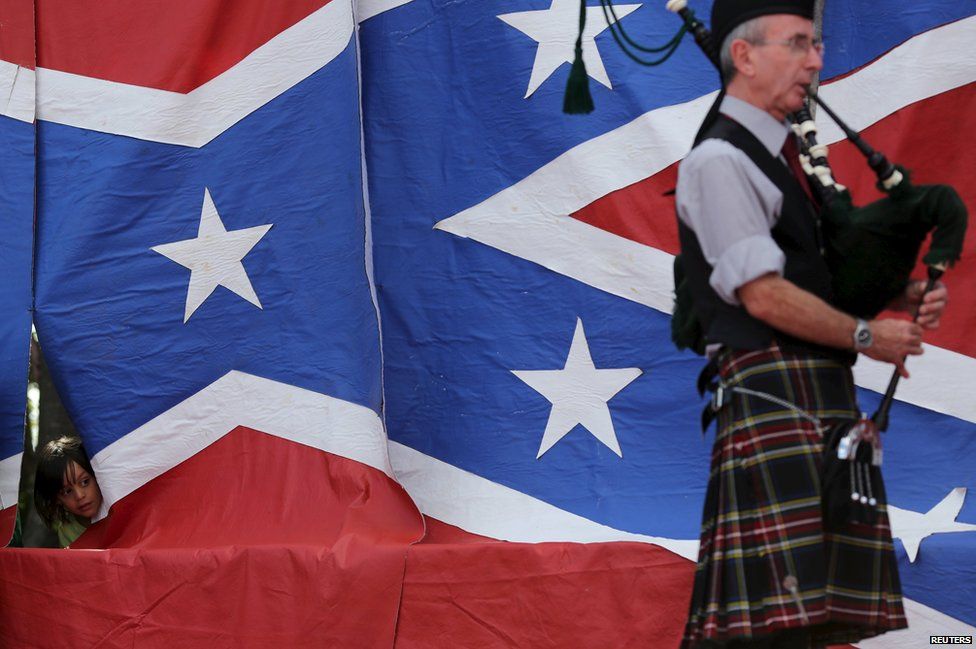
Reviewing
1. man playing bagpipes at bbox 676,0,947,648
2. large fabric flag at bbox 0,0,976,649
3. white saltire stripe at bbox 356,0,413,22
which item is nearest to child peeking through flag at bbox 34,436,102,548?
large fabric flag at bbox 0,0,976,649

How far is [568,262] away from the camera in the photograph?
11.5 feet

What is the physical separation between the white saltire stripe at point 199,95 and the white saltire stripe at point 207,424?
0.79 metres

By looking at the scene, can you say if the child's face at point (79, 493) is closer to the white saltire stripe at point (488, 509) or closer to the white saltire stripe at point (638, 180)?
the white saltire stripe at point (488, 509)

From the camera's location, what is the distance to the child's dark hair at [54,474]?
3770 mm

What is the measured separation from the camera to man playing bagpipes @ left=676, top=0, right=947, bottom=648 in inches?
82.0

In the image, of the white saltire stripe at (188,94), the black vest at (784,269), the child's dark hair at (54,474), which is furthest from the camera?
the child's dark hair at (54,474)

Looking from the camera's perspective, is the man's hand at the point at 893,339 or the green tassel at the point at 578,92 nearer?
the man's hand at the point at 893,339

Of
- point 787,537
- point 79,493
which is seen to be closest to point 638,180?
point 787,537

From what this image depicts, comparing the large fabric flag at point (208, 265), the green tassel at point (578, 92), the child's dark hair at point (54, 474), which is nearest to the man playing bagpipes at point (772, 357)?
the green tassel at point (578, 92)

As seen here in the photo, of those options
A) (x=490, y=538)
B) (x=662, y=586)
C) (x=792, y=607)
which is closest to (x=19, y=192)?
(x=490, y=538)

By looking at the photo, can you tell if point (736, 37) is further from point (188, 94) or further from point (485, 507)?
point (188, 94)

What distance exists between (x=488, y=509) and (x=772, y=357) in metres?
1.47

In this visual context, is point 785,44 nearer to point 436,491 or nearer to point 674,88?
point 674,88

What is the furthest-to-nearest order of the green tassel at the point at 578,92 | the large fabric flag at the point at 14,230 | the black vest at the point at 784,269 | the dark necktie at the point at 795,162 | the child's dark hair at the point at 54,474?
the child's dark hair at the point at 54,474 < the large fabric flag at the point at 14,230 < the green tassel at the point at 578,92 < the dark necktie at the point at 795,162 < the black vest at the point at 784,269
